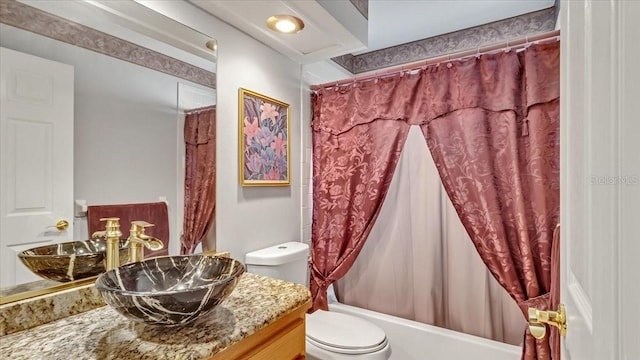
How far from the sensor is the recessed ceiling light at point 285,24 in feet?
5.02

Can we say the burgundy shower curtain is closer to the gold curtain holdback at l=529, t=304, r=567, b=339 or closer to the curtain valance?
the curtain valance

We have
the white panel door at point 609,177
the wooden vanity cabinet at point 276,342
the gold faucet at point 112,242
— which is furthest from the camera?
the gold faucet at point 112,242

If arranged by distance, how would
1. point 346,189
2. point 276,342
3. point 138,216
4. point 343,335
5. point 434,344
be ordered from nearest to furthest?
point 276,342 → point 138,216 → point 343,335 → point 434,344 → point 346,189

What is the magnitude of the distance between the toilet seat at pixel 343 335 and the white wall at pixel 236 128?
0.56 m

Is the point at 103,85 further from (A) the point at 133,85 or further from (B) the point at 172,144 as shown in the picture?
(B) the point at 172,144

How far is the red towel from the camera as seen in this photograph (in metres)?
A: 1.07

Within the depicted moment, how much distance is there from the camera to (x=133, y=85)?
1.18 m

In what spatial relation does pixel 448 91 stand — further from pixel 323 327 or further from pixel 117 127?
pixel 117 127

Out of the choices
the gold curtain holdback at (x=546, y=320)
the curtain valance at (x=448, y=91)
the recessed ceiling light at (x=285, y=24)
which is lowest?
the gold curtain holdback at (x=546, y=320)

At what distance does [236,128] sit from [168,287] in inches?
35.7

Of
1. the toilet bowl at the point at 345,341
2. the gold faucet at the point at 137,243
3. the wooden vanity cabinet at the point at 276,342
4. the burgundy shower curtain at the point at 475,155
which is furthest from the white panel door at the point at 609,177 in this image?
the gold faucet at the point at 137,243

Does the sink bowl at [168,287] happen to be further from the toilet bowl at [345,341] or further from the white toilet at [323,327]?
the toilet bowl at [345,341]

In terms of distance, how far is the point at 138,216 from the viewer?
1.20m

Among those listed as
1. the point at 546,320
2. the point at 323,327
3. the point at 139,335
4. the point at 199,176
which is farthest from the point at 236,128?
the point at 546,320
